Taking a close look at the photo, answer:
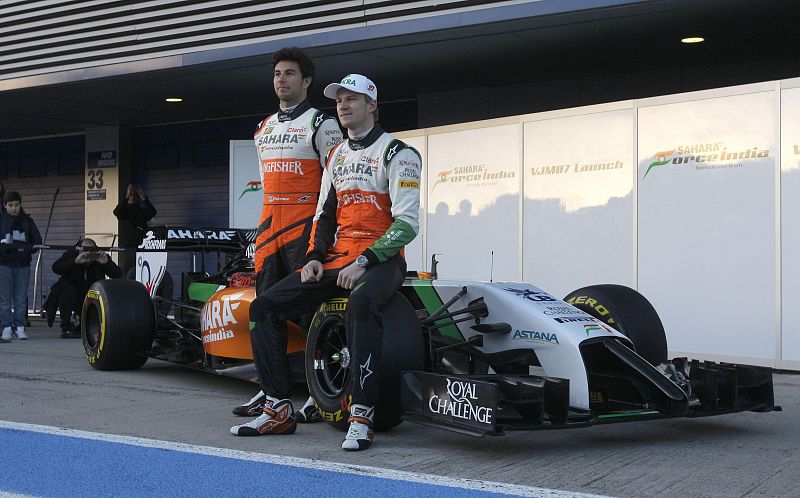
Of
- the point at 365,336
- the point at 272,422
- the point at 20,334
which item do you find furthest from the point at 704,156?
the point at 20,334

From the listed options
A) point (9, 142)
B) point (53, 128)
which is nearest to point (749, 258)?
point (53, 128)

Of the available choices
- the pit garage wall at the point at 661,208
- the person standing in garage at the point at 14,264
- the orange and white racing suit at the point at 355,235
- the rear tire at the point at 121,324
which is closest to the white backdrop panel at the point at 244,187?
the person standing in garage at the point at 14,264

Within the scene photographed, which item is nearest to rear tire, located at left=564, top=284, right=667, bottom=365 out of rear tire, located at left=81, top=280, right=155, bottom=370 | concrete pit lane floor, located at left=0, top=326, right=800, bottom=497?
concrete pit lane floor, located at left=0, top=326, right=800, bottom=497

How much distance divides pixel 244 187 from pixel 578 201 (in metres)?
5.28

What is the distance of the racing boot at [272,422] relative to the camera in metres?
5.32

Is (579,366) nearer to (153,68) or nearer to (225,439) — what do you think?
(225,439)

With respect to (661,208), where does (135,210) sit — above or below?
above

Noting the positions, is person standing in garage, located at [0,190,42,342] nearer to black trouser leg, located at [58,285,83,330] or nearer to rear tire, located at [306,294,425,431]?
black trouser leg, located at [58,285,83,330]

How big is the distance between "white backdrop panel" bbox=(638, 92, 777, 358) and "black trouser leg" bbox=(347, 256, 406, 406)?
14.4 ft

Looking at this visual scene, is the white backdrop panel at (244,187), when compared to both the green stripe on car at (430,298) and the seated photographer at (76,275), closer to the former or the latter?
the seated photographer at (76,275)

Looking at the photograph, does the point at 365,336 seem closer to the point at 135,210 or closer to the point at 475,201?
the point at 475,201

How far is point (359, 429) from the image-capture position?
495 centimetres

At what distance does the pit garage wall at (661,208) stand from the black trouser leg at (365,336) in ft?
14.4

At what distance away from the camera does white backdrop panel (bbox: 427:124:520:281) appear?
1049cm
